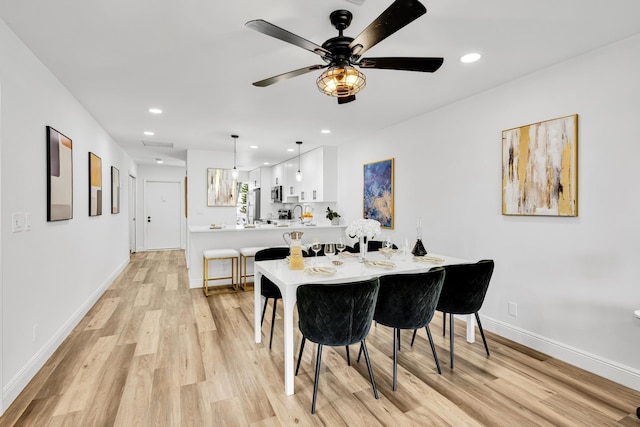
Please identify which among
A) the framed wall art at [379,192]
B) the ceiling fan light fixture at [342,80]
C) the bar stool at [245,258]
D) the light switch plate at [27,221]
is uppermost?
the ceiling fan light fixture at [342,80]

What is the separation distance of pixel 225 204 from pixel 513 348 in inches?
215

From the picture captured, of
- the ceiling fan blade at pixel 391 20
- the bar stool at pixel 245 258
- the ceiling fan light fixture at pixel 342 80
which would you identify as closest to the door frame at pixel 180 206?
the bar stool at pixel 245 258

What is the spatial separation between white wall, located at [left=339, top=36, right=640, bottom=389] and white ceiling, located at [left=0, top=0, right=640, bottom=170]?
8.7 inches

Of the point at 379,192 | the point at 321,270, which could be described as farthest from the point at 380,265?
the point at 379,192

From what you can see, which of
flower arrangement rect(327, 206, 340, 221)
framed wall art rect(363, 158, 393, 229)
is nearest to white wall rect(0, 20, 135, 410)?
flower arrangement rect(327, 206, 340, 221)

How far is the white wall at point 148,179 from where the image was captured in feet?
27.7

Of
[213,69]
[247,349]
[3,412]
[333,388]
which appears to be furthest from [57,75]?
[333,388]

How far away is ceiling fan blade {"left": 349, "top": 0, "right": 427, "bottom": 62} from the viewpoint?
1314 mm

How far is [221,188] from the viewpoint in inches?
255

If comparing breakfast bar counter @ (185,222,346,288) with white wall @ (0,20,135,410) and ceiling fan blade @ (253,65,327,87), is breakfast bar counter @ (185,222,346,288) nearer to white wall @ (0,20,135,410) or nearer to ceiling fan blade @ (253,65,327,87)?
white wall @ (0,20,135,410)

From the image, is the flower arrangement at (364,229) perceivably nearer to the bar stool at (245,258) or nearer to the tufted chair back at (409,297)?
the tufted chair back at (409,297)

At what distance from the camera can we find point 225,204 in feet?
21.5

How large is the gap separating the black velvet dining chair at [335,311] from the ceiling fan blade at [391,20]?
1368 millimetres

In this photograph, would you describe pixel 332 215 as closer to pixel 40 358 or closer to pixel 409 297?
pixel 409 297
